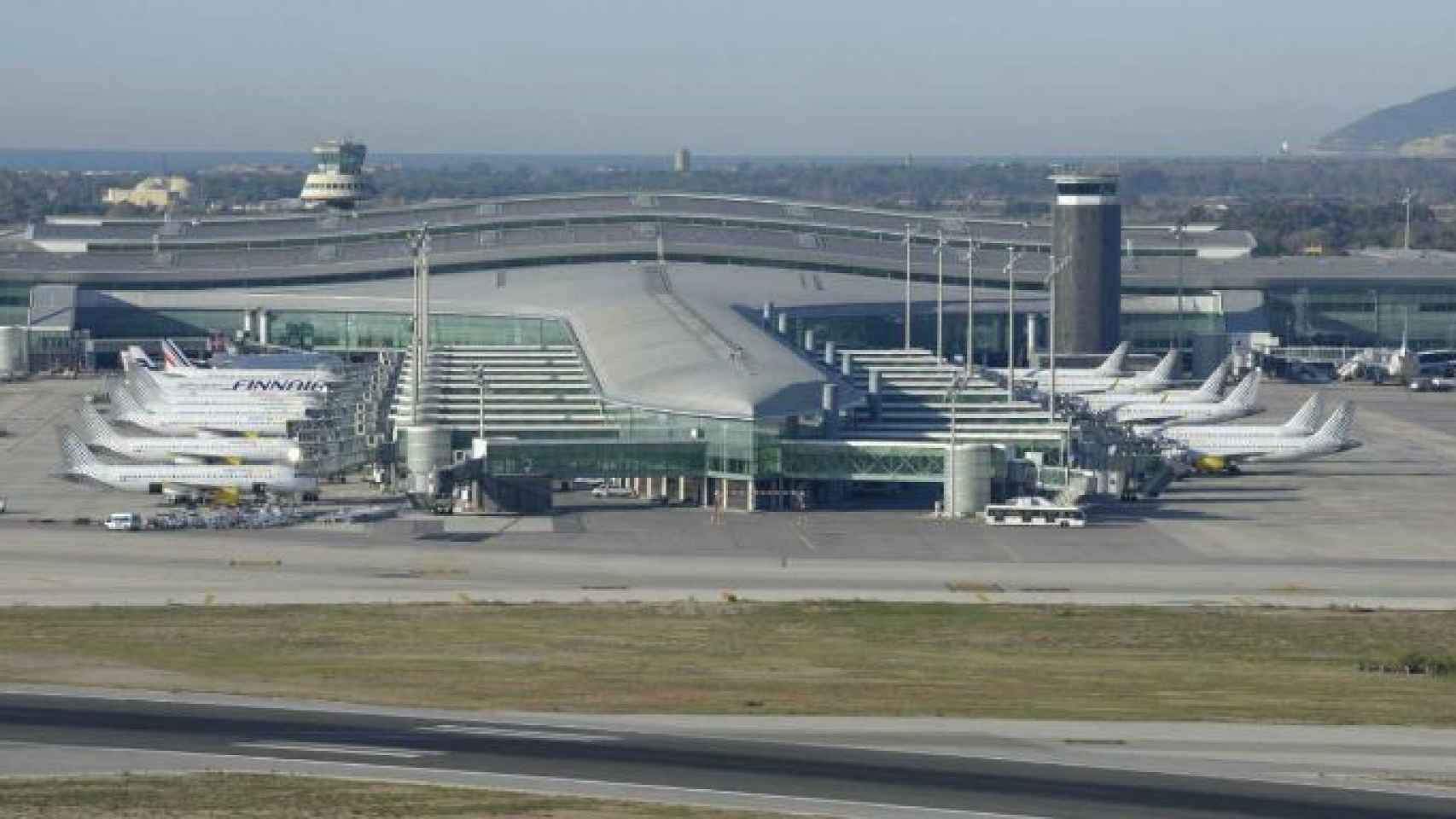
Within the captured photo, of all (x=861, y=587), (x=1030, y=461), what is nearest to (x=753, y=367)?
(x=1030, y=461)

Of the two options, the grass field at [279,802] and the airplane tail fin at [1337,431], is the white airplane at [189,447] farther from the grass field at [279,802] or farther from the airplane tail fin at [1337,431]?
the grass field at [279,802]

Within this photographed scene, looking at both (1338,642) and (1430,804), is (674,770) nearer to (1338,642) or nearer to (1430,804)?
(1430,804)

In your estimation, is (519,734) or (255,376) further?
(255,376)

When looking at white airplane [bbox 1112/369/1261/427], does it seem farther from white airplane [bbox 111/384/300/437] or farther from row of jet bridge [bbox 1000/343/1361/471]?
white airplane [bbox 111/384/300/437]

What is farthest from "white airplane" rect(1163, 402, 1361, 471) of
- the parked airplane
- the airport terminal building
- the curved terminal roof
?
the parked airplane

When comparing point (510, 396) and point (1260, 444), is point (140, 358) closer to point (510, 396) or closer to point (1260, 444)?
point (510, 396)

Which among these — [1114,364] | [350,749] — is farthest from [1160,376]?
[350,749]

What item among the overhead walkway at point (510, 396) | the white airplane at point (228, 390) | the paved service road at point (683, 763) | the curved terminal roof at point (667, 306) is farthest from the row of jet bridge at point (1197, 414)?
the paved service road at point (683, 763)
